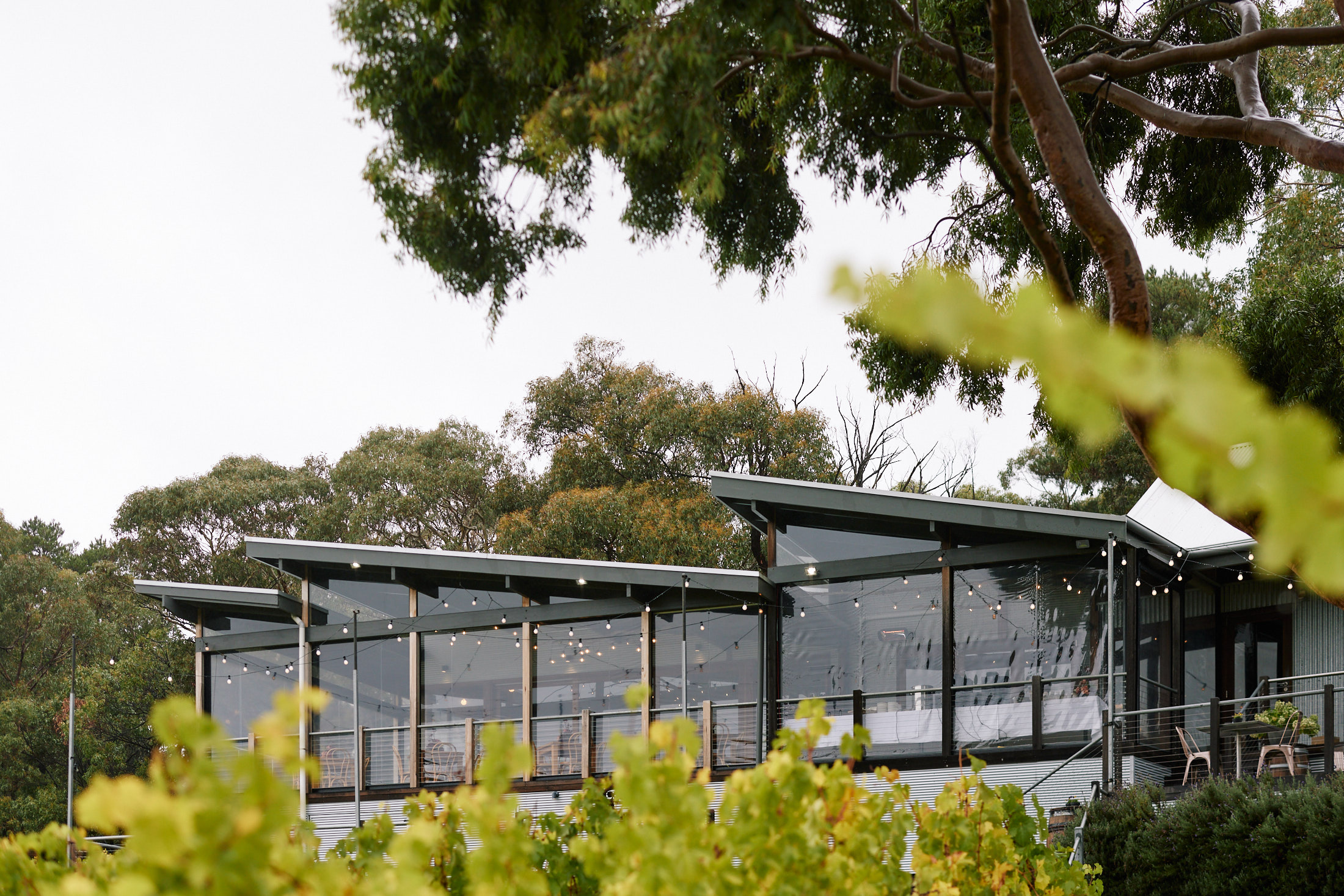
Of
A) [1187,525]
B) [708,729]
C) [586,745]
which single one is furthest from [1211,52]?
[586,745]

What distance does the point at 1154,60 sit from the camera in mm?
6707

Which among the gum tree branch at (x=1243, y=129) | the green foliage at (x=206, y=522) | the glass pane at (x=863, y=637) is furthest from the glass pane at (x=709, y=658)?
the green foliage at (x=206, y=522)

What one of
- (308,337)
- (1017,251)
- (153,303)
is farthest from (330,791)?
(308,337)

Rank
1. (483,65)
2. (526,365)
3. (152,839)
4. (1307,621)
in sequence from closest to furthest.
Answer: (152,839)
(483,65)
(1307,621)
(526,365)

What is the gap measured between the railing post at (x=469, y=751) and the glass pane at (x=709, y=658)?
2.37 metres

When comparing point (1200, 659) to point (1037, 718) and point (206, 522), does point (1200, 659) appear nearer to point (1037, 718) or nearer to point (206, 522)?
point (1037, 718)

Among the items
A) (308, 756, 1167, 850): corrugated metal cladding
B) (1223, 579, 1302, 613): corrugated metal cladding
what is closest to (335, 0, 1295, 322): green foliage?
(308, 756, 1167, 850): corrugated metal cladding

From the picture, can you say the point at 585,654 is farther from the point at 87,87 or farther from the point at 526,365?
the point at 526,365

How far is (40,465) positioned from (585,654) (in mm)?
36286

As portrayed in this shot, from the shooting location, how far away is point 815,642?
12930 millimetres

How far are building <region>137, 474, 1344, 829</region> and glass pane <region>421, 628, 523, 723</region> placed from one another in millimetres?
32

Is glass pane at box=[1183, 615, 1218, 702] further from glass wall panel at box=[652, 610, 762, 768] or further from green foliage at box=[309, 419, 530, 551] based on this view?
green foliage at box=[309, 419, 530, 551]

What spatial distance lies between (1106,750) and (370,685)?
962 centimetres

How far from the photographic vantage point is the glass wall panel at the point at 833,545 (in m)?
12.5
